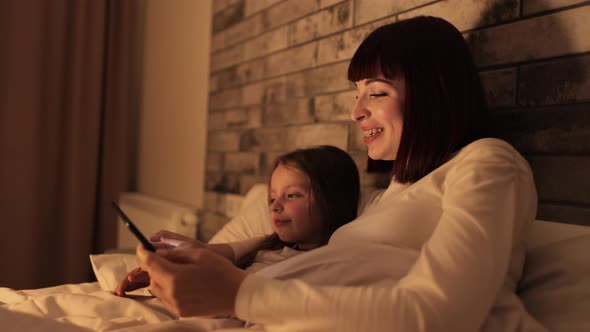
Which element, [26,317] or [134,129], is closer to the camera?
[26,317]

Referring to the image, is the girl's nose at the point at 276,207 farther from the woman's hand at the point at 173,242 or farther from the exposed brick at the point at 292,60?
the exposed brick at the point at 292,60

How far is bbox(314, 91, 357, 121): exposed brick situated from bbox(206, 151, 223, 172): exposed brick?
0.83m

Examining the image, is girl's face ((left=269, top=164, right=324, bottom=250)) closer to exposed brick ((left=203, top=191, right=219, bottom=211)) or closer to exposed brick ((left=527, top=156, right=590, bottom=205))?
exposed brick ((left=527, top=156, right=590, bottom=205))

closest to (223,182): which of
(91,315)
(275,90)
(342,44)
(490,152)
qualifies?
(275,90)

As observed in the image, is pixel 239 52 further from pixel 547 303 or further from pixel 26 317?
pixel 547 303

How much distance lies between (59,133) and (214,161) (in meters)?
0.82

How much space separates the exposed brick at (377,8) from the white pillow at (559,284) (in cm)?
77

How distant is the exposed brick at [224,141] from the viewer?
7.55 ft

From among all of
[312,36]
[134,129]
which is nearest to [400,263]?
[312,36]

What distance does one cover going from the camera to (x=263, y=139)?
2086 mm

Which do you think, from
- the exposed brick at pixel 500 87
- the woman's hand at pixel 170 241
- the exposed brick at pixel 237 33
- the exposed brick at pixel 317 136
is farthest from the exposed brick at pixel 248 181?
the exposed brick at pixel 500 87

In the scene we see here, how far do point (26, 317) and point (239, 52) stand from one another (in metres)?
1.66

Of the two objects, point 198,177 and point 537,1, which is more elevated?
point 537,1

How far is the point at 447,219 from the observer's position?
686 mm
